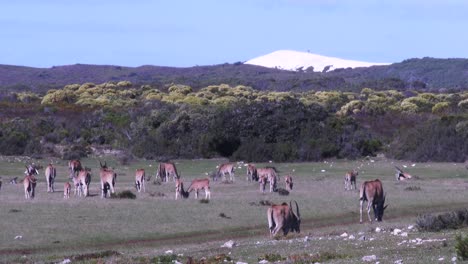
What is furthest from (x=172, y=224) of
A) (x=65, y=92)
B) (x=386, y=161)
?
(x=65, y=92)

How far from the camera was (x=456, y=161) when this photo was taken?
4984cm

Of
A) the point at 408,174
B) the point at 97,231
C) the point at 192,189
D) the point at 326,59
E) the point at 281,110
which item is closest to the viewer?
the point at 97,231

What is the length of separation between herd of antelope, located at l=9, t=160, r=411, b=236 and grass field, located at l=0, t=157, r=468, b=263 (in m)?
0.41

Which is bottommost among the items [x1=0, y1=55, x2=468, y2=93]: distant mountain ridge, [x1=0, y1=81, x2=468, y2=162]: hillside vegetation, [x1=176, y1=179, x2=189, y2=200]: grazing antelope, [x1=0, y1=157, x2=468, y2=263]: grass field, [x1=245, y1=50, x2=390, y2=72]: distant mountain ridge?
[x1=0, y1=157, x2=468, y2=263]: grass field

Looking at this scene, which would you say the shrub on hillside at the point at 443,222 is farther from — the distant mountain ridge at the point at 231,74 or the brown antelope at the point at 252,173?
the distant mountain ridge at the point at 231,74

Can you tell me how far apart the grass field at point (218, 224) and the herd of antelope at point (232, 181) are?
0.41m

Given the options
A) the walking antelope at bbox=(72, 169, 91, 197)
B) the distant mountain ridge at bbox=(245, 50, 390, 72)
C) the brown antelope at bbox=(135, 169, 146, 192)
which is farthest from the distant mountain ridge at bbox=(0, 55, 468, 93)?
the walking antelope at bbox=(72, 169, 91, 197)

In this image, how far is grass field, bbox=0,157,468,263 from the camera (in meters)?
17.8

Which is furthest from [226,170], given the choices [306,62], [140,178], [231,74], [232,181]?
[306,62]

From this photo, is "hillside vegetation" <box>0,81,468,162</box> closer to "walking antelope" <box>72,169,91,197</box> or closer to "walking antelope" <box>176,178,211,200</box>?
"walking antelope" <box>176,178,211,200</box>

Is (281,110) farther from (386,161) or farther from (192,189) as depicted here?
(192,189)

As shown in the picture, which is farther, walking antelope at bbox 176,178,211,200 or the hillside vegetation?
the hillside vegetation

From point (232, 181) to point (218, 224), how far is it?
12.3 metres

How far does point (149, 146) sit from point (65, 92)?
37.1 metres
